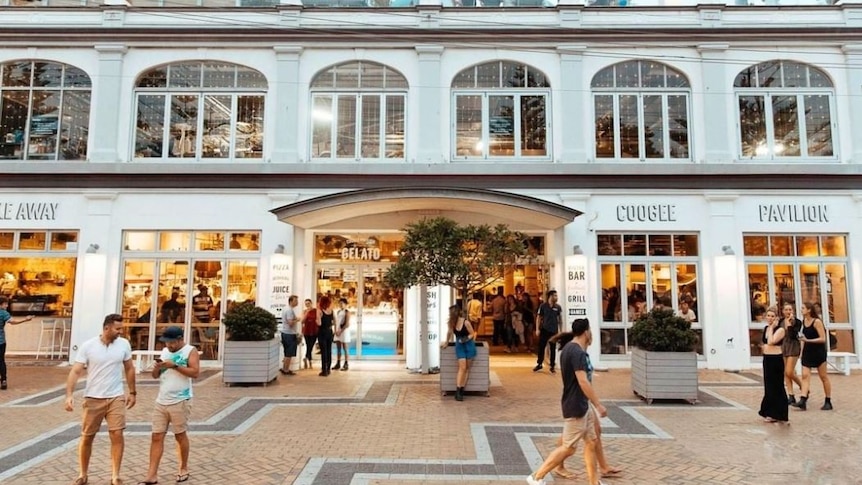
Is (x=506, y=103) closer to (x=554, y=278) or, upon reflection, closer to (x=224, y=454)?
(x=554, y=278)

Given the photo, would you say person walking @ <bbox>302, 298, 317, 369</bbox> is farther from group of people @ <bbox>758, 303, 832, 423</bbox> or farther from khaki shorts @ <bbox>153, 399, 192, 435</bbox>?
group of people @ <bbox>758, 303, 832, 423</bbox>

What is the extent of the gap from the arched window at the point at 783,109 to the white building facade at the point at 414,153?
0.16ft

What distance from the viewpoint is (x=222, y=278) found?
12703mm

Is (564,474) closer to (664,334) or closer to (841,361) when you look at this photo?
(664,334)

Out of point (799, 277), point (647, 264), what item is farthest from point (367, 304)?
point (799, 277)

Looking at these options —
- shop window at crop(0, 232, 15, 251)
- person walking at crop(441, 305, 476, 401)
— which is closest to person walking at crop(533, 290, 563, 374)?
person walking at crop(441, 305, 476, 401)

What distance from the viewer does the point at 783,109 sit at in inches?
514

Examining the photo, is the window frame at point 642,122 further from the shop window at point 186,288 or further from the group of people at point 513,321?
the shop window at point 186,288

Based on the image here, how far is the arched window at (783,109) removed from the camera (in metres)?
12.9

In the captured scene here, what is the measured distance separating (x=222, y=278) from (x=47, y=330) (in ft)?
14.3

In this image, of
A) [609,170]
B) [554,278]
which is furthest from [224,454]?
[609,170]

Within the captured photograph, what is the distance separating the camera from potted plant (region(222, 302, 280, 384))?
995 centimetres

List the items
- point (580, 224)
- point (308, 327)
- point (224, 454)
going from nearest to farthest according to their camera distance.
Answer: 1. point (224, 454)
2. point (308, 327)
3. point (580, 224)

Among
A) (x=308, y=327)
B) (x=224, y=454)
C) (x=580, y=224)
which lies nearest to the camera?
(x=224, y=454)
